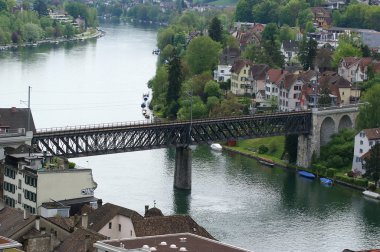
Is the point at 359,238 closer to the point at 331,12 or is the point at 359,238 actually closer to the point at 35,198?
the point at 35,198

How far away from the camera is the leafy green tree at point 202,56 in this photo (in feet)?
468

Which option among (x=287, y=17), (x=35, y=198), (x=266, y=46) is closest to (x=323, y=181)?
(x=35, y=198)

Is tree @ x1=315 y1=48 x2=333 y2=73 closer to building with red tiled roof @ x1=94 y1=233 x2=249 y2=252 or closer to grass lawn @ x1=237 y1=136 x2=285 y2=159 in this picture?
grass lawn @ x1=237 y1=136 x2=285 y2=159

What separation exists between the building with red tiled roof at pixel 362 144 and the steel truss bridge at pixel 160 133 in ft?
20.6

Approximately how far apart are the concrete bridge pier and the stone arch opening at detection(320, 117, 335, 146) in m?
17.5

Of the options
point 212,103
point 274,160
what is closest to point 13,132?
point 274,160

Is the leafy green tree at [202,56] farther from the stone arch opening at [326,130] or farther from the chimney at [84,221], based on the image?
the chimney at [84,221]

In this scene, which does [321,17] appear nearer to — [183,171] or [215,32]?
[215,32]

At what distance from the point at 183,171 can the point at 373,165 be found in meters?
14.3

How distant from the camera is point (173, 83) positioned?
12762 cm

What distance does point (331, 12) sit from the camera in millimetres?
194375

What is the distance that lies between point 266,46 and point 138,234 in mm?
85955

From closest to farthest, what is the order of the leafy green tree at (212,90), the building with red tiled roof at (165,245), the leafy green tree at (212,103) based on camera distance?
the building with red tiled roof at (165,245)
the leafy green tree at (212,103)
the leafy green tree at (212,90)

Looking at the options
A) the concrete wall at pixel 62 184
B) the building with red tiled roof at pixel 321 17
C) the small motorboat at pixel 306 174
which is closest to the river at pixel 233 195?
the small motorboat at pixel 306 174
